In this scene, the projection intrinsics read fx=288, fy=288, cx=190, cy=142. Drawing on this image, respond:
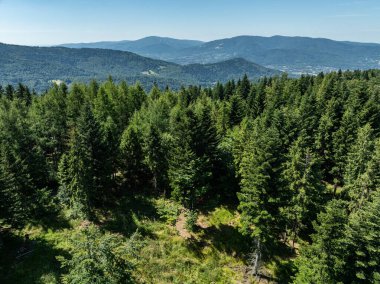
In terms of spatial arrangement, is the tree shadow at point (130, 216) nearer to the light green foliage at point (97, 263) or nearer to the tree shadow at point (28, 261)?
the tree shadow at point (28, 261)

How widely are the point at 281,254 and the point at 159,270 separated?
15066mm

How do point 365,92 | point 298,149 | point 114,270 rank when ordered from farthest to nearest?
1. point 365,92
2. point 298,149
3. point 114,270

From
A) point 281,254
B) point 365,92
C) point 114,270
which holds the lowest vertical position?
point 281,254

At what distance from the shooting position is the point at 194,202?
3672cm

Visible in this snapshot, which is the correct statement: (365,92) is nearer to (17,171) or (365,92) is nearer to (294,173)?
(294,173)

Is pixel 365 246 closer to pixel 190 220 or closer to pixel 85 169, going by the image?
pixel 190 220

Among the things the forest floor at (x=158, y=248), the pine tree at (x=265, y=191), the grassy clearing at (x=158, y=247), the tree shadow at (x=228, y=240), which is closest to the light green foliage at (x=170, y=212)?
the grassy clearing at (x=158, y=247)

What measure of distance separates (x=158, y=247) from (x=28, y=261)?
1385 cm

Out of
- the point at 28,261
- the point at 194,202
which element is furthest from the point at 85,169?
the point at 194,202

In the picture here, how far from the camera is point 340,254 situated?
2189 centimetres

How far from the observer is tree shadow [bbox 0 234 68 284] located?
93.5 ft

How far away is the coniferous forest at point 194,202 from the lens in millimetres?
23688

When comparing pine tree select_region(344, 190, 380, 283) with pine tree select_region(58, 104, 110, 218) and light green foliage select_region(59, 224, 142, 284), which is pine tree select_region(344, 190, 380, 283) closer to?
light green foliage select_region(59, 224, 142, 284)

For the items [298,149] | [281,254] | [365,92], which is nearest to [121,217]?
[281,254]
